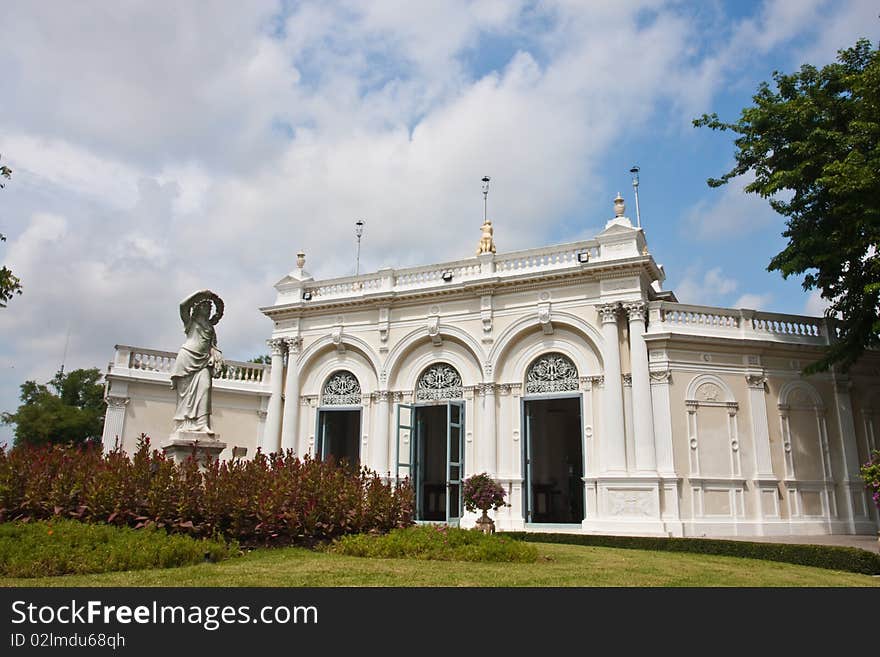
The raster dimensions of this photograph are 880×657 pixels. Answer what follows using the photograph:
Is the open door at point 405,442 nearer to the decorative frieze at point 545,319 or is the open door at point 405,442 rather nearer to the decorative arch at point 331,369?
the decorative arch at point 331,369

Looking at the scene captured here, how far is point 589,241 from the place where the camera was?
1923 centimetres

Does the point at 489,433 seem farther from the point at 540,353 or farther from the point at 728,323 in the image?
the point at 728,323

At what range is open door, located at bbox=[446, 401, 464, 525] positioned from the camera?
63.2 ft

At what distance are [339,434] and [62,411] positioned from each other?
25.9 meters

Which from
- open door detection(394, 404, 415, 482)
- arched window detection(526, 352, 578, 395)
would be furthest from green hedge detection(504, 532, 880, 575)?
open door detection(394, 404, 415, 482)

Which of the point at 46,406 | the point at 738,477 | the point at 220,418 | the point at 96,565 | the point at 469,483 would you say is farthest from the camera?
the point at 46,406

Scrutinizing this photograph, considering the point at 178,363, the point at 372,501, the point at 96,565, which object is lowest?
the point at 96,565

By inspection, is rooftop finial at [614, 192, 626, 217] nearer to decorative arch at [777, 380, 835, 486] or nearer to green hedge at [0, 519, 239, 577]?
decorative arch at [777, 380, 835, 486]

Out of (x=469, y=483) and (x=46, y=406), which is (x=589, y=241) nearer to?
(x=469, y=483)

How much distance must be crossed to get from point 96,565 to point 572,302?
46.3ft

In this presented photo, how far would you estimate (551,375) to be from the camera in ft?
63.0

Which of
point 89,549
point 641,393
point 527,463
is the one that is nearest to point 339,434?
point 527,463

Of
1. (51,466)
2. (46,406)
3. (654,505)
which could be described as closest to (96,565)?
(51,466)

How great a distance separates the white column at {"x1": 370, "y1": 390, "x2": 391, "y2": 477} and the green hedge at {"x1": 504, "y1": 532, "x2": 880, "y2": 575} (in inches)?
238
